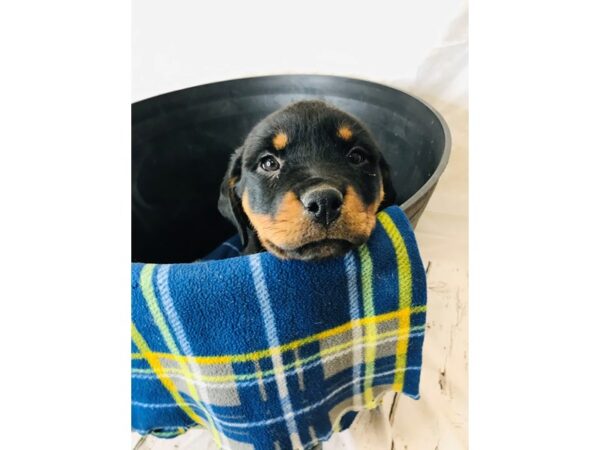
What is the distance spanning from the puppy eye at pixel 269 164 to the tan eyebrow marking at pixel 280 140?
0.04 m

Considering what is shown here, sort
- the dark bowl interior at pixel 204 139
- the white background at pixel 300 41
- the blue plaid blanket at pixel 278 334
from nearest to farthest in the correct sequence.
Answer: the blue plaid blanket at pixel 278 334 → the dark bowl interior at pixel 204 139 → the white background at pixel 300 41

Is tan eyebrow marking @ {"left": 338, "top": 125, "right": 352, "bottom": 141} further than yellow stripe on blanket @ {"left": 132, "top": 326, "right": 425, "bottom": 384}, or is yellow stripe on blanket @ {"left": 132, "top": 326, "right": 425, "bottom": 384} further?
tan eyebrow marking @ {"left": 338, "top": 125, "right": 352, "bottom": 141}

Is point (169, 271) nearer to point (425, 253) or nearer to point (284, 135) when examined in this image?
point (284, 135)

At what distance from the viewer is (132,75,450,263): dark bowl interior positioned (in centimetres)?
171

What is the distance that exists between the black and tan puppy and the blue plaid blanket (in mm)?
57

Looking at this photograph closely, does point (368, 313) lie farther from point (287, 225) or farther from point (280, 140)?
point (280, 140)

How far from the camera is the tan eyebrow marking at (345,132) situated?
131 cm

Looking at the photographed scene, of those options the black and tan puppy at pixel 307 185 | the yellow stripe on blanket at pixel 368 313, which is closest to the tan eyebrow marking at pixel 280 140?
the black and tan puppy at pixel 307 185

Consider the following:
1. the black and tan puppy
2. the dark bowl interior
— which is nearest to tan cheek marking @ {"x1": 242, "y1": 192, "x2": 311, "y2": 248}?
the black and tan puppy

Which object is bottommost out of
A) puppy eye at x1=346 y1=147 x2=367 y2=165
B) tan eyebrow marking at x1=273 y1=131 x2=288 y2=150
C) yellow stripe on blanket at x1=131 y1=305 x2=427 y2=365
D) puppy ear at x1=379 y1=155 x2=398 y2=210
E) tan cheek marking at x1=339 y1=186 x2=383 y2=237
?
yellow stripe on blanket at x1=131 y1=305 x2=427 y2=365

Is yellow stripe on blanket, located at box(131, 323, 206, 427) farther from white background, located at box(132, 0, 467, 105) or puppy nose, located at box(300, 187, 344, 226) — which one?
white background, located at box(132, 0, 467, 105)

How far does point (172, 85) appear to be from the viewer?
2.16 meters

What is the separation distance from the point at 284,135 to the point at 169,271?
0.53 metres

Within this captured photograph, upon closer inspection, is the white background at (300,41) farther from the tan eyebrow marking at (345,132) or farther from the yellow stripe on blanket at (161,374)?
the yellow stripe on blanket at (161,374)
